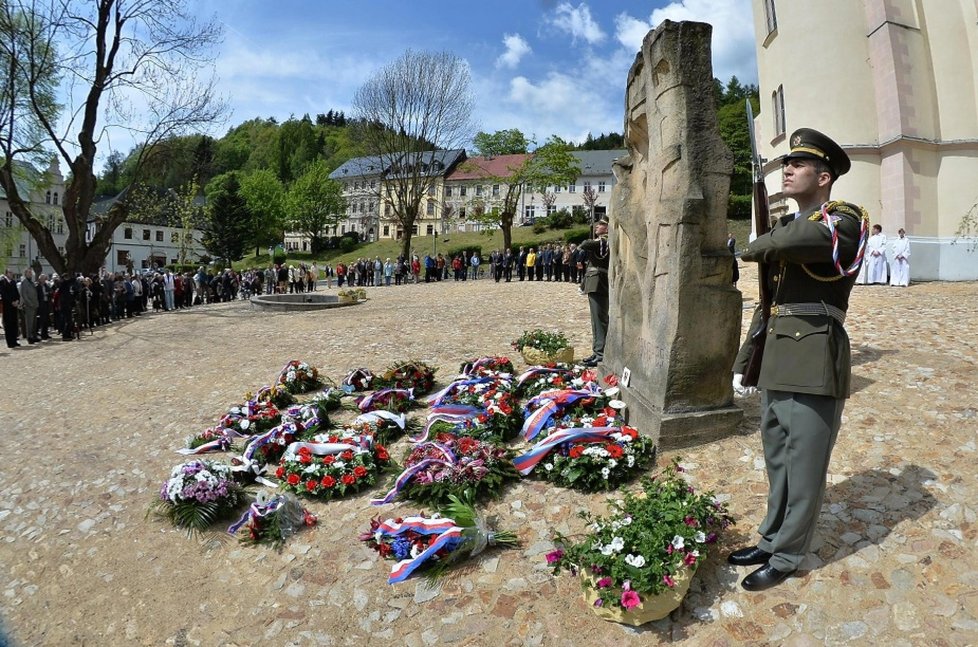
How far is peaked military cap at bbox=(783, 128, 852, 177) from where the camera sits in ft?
11.5

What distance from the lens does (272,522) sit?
5.09m

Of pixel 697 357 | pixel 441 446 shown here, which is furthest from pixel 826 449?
pixel 441 446

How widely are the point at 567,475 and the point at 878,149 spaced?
19226mm

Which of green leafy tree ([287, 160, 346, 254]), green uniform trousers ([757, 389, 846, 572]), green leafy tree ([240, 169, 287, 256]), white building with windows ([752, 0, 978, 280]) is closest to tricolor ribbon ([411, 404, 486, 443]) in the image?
green uniform trousers ([757, 389, 846, 572])

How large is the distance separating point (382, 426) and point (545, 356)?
2966 mm

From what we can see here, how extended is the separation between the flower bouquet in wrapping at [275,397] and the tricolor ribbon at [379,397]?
4.09ft

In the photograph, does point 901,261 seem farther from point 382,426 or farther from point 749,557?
point 749,557

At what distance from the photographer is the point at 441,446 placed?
566 cm

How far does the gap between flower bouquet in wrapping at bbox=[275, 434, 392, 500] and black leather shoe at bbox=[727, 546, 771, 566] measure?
10.5 ft

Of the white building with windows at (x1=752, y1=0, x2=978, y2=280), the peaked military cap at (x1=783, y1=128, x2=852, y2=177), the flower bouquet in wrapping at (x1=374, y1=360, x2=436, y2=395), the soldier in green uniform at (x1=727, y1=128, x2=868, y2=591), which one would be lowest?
the flower bouquet in wrapping at (x1=374, y1=360, x2=436, y2=395)

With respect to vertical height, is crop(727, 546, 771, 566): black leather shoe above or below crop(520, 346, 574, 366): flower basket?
below

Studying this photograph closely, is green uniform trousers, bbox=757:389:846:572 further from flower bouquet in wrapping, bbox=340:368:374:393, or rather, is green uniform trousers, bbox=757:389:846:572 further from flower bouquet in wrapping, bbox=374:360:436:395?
flower bouquet in wrapping, bbox=340:368:374:393

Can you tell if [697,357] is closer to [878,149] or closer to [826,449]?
[826,449]

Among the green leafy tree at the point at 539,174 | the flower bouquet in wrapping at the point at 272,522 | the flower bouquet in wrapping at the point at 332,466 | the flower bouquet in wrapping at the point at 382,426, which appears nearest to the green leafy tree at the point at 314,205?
the green leafy tree at the point at 539,174
